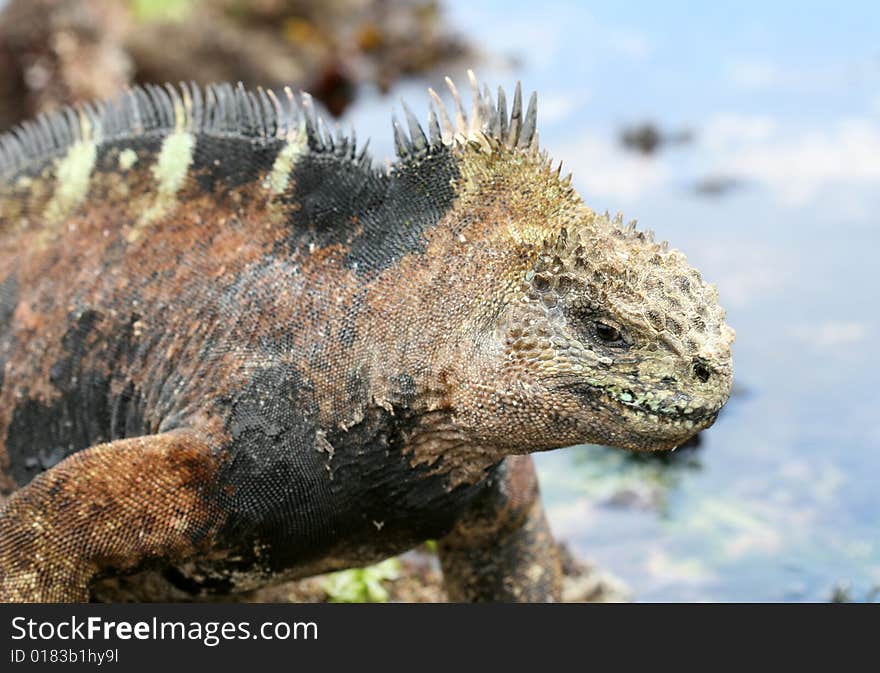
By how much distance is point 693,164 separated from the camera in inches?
562

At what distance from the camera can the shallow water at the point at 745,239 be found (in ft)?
25.4

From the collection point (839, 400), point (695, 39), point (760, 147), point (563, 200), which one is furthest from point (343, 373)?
point (695, 39)

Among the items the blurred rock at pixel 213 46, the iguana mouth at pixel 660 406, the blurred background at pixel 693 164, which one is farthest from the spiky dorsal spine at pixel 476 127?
the blurred rock at pixel 213 46

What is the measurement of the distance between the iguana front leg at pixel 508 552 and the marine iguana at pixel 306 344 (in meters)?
0.03

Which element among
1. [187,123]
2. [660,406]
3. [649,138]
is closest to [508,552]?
[660,406]

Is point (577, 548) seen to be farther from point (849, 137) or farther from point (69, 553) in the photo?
point (849, 137)

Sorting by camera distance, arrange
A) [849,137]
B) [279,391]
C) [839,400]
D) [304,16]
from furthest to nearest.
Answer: [304,16] < [849,137] < [839,400] < [279,391]

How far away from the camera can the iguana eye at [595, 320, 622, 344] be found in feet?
12.1

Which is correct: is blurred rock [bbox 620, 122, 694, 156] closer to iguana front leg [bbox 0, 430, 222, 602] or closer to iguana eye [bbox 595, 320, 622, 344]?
iguana front leg [bbox 0, 430, 222, 602]

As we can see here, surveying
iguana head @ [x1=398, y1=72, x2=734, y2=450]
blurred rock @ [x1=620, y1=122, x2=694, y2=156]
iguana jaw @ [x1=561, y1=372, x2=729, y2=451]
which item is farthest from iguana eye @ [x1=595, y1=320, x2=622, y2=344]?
blurred rock @ [x1=620, y1=122, x2=694, y2=156]

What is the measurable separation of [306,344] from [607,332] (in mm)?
1144

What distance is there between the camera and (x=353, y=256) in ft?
14.3

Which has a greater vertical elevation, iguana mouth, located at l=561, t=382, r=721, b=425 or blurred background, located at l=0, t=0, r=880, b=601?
blurred background, located at l=0, t=0, r=880, b=601

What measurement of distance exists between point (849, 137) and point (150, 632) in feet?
37.6
